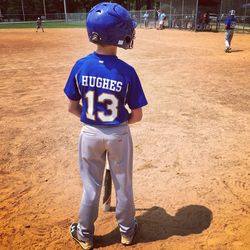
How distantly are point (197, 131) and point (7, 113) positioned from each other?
4122mm

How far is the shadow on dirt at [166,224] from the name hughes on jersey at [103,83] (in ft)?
5.31

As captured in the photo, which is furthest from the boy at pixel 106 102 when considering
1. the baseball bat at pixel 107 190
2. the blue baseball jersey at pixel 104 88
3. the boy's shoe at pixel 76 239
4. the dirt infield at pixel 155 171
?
the dirt infield at pixel 155 171

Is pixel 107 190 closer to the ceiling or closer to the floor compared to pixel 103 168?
closer to the floor

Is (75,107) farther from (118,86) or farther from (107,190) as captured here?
(107,190)

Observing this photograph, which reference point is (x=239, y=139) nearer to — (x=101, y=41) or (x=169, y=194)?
(x=169, y=194)

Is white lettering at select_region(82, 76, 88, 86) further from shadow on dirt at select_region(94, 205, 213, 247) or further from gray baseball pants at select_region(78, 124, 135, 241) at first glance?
shadow on dirt at select_region(94, 205, 213, 247)

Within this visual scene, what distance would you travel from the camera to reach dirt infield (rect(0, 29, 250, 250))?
10.6ft

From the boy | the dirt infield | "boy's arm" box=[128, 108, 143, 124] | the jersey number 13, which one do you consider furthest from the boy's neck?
the dirt infield

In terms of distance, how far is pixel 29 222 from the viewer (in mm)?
3404

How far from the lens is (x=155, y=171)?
4402 mm

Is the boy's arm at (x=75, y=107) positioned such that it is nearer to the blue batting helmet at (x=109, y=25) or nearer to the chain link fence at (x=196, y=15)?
the blue batting helmet at (x=109, y=25)

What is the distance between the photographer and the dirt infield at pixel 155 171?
10.6 feet

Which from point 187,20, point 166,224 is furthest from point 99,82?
point 187,20

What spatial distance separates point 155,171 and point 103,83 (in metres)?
2.27
